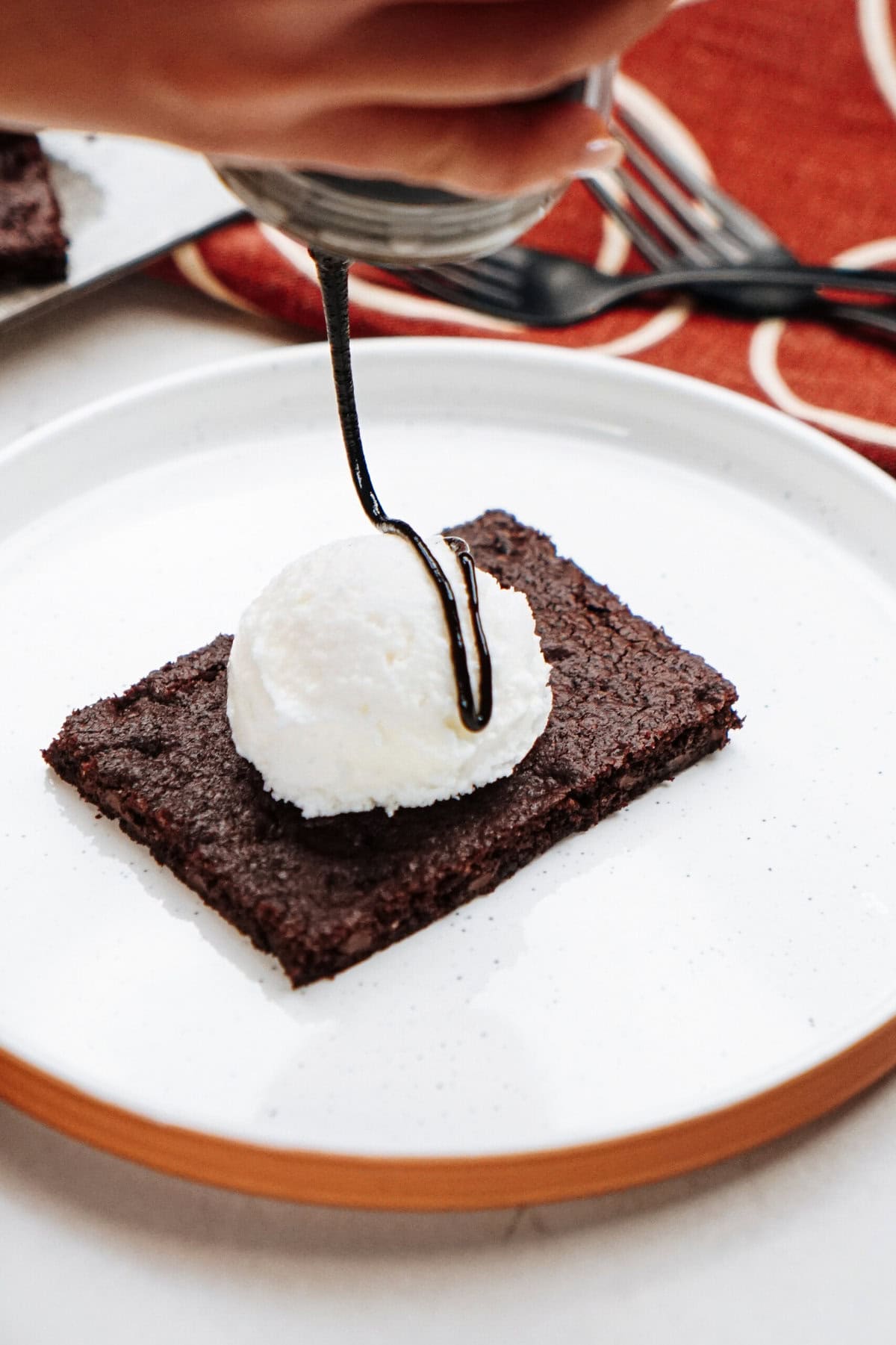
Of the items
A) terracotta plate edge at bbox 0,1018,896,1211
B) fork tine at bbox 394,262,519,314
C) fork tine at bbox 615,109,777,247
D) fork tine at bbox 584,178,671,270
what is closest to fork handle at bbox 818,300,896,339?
fork tine at bbox 615,109,777,247

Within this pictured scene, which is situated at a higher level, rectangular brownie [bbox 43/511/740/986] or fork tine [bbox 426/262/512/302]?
fork tine [bbox 426/262/512/302]

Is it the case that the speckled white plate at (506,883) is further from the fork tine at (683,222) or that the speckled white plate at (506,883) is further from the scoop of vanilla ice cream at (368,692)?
the fork tine at (683,222)

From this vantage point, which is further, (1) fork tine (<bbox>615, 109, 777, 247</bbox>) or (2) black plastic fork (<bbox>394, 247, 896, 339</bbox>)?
(1) fork tine (<bbox>615, 109, 777, 247</bbox>)

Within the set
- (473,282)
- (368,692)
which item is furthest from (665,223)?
(368,692)

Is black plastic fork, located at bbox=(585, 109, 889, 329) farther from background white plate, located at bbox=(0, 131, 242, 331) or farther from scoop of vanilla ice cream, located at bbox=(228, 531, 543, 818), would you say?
scoop of vanilla ice cream, located at bbox=(228, 531, 543, 818)

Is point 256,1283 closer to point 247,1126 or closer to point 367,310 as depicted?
point 247,1126

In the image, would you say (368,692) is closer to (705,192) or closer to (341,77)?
(341,77)
